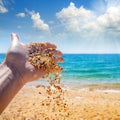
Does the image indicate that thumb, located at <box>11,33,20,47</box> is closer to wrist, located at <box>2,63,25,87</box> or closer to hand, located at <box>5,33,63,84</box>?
hand, located at <box>5,33,63,84</box>

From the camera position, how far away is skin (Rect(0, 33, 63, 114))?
12.9ft

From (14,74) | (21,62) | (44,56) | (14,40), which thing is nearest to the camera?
(14,74)

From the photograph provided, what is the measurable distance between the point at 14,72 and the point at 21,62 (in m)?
0.28

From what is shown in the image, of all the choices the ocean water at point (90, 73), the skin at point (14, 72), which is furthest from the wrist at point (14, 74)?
the ocean water at point (90, 73)

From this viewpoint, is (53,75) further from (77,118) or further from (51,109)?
(51,109)

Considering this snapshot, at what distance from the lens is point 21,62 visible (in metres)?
4.39

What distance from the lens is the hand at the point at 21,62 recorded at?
429 centimetres

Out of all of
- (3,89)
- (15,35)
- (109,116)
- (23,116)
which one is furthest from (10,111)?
(3,89)

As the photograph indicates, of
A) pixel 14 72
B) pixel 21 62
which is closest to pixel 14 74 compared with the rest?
pixel 14 72

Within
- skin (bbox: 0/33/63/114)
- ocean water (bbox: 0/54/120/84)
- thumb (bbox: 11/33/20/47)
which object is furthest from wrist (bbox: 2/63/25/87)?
ocean water (bbox: 0/54/120/84)

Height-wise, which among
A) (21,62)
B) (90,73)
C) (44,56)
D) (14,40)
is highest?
(90,73)

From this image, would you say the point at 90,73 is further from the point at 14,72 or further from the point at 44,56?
the point at 14,72

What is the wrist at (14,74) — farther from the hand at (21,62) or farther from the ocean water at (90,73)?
the ocean water at (90,73)

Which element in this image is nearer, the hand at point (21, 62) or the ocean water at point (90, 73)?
the hand at point (21, 62)
